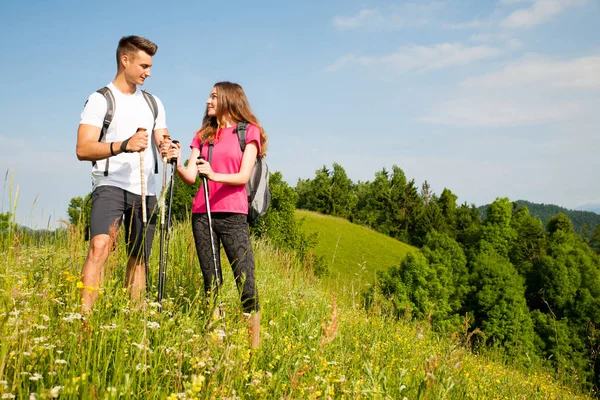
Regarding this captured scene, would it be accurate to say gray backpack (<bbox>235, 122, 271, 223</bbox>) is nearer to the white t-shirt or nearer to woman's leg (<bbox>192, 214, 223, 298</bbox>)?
woman's leg (<bbox>192, 214, 223, 298</bbox>)

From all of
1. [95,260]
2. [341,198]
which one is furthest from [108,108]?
[341,198]

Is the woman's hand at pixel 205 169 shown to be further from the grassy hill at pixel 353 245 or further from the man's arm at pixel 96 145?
the grassy hill at pixel 353 245

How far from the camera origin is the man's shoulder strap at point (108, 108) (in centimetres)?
334

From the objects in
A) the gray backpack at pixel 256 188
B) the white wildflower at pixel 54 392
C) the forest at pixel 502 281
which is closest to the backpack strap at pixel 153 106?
the gray backpack at pixel 256 188

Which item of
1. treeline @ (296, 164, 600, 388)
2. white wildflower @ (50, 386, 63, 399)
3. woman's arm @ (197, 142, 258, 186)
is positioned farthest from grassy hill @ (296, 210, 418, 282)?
white wildflower @ (50, 386, 63, 399)

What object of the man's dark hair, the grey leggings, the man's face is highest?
the man's dark hair

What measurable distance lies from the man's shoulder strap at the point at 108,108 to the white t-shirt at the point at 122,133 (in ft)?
0.07

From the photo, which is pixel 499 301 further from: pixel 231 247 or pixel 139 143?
pixel 139 143

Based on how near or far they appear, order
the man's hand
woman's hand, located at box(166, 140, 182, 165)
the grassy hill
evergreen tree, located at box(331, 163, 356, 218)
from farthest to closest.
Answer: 1. evergreen tree, located at box(331, 163, 356, 218)
2. the grassy hill
3. woman's hand, located at box(166, 140, 182, 165)
4. the man's hand

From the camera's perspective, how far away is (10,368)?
2.02 metres

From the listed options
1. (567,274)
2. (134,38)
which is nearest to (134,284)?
(134,38)

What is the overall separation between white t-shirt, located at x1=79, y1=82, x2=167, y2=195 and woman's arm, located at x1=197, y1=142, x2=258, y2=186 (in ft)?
1.52

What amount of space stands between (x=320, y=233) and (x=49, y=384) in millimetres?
40832

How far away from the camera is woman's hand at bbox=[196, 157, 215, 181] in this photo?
3242mm
